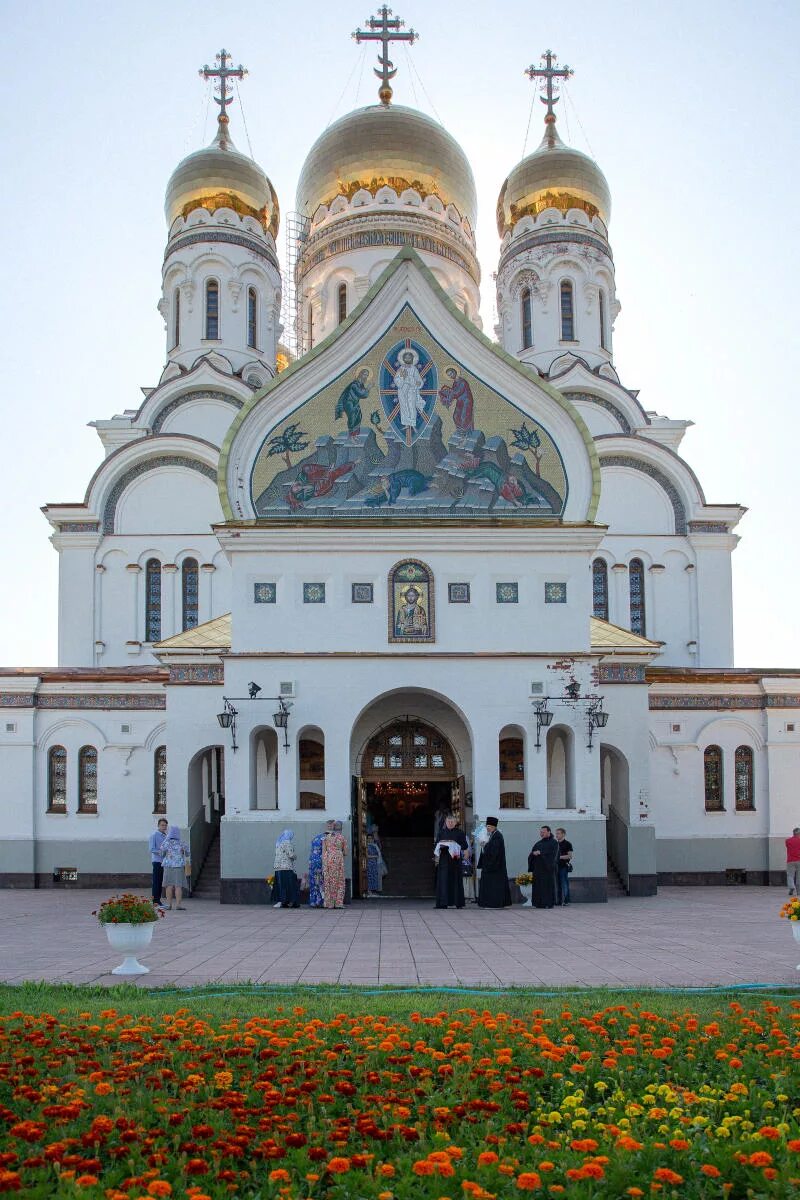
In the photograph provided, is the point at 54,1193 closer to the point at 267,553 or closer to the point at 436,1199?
the point at 436,1199

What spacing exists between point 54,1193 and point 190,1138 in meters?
0.77

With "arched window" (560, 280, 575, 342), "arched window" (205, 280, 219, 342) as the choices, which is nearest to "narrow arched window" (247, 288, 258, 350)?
"arched window" (205, 280, 219, 342)

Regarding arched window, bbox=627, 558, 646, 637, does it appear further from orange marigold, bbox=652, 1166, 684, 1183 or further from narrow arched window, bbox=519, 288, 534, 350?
orange marigold, bbox=652, 1166, 684, 1183

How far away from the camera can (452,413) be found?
19438 mm

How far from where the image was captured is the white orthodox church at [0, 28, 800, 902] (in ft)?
61.6

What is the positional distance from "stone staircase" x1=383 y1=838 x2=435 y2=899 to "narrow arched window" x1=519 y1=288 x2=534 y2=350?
1297cm

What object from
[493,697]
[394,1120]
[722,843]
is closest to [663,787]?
[722,843]

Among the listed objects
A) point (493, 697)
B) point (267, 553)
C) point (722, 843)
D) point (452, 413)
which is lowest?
point (722, 843)

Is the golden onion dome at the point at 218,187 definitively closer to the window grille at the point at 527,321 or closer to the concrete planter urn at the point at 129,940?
the window grille at the point at 527,321

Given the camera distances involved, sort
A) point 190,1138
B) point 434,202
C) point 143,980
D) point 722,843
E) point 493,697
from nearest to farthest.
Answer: point 190,1138
point 143,980
point 493,697
point 722,843
point 434,202

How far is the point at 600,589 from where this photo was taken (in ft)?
86.2

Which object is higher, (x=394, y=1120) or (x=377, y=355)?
(x=377, y=355)

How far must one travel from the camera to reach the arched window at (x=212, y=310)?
2992 cm

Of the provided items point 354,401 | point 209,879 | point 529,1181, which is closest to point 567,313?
point 354,401
